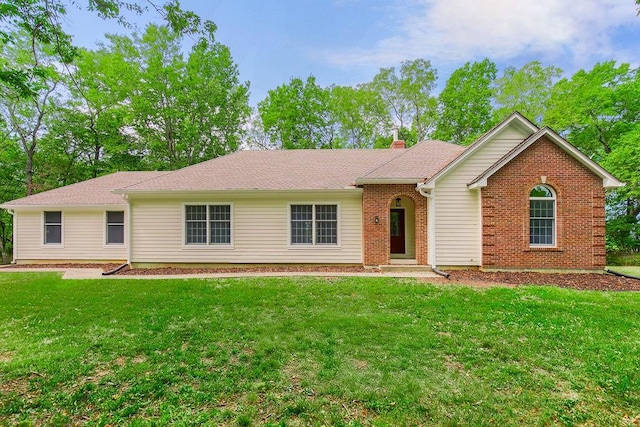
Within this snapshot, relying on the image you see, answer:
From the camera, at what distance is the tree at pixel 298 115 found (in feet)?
86.3

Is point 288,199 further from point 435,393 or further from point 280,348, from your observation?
point 435,393

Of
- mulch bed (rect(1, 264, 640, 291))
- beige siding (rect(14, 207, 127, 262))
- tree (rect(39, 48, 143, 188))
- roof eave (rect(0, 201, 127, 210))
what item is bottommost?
mulch bed (rect(1, 264, 640, 291))

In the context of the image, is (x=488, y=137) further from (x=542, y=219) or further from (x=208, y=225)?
(x=208, y=225)

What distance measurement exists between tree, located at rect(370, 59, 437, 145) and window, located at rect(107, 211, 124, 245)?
23583 millimetres

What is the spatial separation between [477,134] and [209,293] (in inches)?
965

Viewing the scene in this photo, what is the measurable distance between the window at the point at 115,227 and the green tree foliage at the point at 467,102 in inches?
938

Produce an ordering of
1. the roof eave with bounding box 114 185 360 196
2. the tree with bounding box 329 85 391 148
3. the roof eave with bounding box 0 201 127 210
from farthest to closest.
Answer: the tree with bounding box 329 85 391 148 → the roof eave with bounding box 0 201 127 210 → the roof eave with bounding box 114 185 360 196

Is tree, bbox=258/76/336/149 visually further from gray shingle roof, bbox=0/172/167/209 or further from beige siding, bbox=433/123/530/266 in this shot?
beige siding, bbox=433/123/530/266

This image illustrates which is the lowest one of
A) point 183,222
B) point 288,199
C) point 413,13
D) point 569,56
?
point 183,222

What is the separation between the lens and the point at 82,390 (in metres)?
3.12

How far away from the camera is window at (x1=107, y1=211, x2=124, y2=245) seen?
42.2 feet

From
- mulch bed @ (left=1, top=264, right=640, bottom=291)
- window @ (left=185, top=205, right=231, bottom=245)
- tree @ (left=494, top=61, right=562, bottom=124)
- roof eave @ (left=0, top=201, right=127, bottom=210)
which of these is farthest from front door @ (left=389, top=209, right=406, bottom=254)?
tree @ (left=494, top=61, right=562, bottom=124)

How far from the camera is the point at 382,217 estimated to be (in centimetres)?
1056

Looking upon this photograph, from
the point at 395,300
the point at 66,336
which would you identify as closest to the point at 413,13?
the point at 395,300
